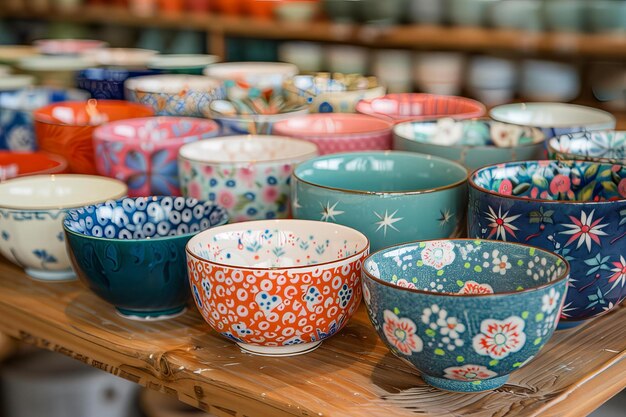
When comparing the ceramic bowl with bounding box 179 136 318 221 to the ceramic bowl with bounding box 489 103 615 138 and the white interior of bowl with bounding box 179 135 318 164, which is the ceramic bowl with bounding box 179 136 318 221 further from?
the ceramic bowl with bounding box 489 103 615 138

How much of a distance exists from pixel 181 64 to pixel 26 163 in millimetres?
658

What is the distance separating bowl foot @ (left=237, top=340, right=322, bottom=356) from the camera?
2.81 feet

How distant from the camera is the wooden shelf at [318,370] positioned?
0.76m

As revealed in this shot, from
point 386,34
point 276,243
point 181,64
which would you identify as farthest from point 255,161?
point 386,34

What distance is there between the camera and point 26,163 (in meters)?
1.37

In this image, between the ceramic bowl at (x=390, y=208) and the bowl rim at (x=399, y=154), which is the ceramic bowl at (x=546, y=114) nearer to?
the bowl rim at (x=399, y=154)

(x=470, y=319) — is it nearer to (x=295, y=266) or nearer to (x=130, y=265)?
(x=295, y=266)

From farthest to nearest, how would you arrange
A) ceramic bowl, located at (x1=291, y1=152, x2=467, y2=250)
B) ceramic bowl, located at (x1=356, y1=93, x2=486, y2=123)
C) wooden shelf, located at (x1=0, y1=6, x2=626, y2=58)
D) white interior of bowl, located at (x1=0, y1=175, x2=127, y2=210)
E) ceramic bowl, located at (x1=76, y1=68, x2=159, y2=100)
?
wooden shelf, located at (x1=0, y1=6, x2=626, y2=58) < ceramic bowl, located at (x1=76, y1=68, x2=159, y2=100) < ceramic bowl, located at (x1=356, y1=93, x2=486, y2=123) < white interior of bowl, located at (x1=0, y1=175, x2=127, y2=210) < ceramic bowl, located at (x1=291, y1=152, x2=467, y2=250)

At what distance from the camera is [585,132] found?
45.1 inches

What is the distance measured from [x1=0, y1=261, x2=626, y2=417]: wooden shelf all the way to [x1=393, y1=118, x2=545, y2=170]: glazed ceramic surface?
10.5 inches

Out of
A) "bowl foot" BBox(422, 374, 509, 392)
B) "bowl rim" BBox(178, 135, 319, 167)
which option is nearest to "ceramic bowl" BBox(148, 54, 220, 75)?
"bowl rim" BBox(178, 135, 319, 167)

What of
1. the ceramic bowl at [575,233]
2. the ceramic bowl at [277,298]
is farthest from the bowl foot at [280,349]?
the ceramic bowl at [575,233]

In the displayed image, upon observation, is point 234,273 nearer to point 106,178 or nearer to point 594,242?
point 594,242

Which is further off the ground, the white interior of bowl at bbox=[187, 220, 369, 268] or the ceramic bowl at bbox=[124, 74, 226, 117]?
the ceramic bowl at bbox=[124, 74, 226, 117]
